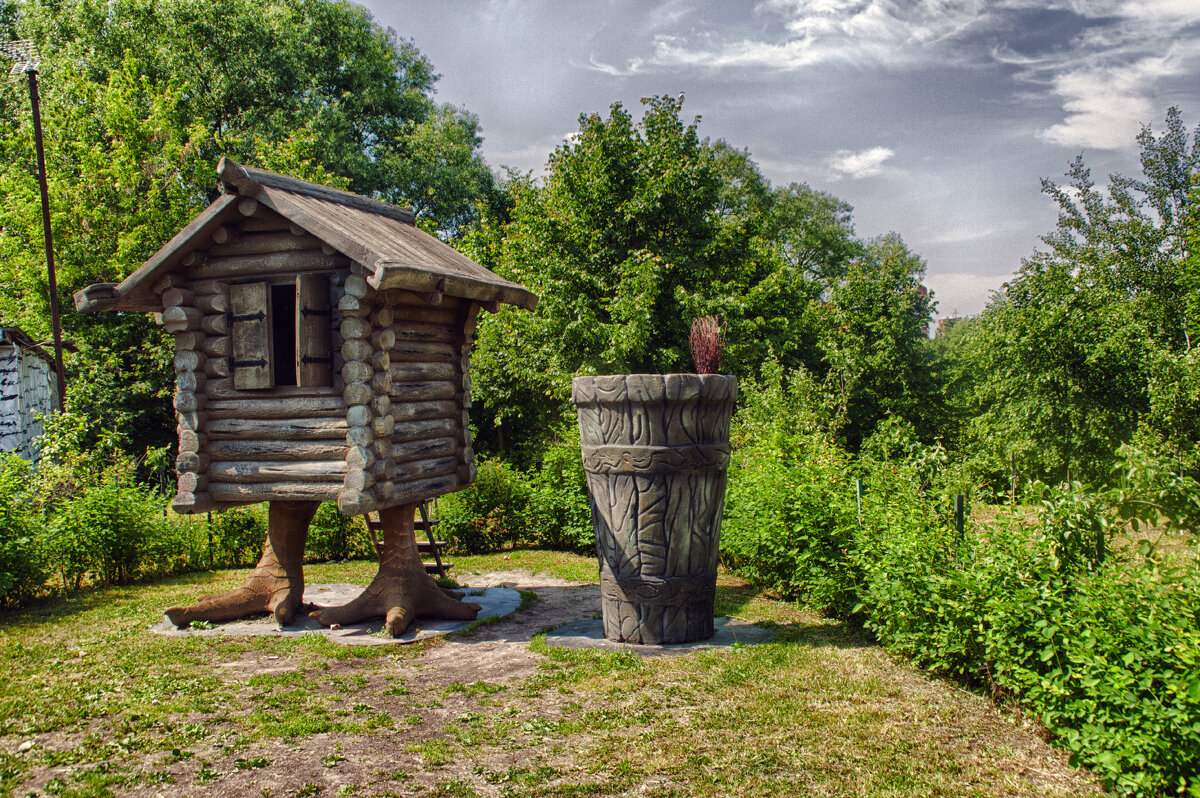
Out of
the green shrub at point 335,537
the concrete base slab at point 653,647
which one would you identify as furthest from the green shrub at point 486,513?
the concrete base slab at point 653,647

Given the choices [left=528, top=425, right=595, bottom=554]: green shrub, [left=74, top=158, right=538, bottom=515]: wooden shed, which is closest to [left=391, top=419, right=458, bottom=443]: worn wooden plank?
[left=74, top=158, right=538, bottom=515]: wooden shed

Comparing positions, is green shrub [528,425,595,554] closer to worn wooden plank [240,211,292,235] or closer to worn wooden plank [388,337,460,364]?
worn wooden plank [388,337,460,364]

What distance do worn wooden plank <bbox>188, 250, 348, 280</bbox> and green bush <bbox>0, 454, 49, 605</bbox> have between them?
12.2 ft

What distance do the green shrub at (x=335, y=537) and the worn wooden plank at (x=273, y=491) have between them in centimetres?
432

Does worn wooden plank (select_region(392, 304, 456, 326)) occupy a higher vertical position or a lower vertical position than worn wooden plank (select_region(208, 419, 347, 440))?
higher

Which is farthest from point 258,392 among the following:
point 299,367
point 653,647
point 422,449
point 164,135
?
point 164,135

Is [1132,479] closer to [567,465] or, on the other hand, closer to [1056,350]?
[567,465]

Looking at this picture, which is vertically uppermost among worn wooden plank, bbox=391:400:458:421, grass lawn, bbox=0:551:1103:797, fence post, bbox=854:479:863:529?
worn wooden plank, bbox=391:400:458:421

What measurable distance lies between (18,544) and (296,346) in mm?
4274

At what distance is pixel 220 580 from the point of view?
409 inches

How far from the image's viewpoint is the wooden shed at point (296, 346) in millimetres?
6926

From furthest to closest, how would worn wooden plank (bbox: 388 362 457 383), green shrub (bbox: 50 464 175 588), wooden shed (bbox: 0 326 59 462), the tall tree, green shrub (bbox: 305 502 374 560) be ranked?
the tall tree → wooden shed (bbox: 0 326 59 462) → green shrub (bbox: 305 502 374 560) → green shrub (bbox: 50 464 175 588) → worn wooden plank (bbox: 388 362 457 383)

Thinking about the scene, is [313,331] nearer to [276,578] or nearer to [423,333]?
[423,333]

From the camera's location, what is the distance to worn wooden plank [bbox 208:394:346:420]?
7.14m
